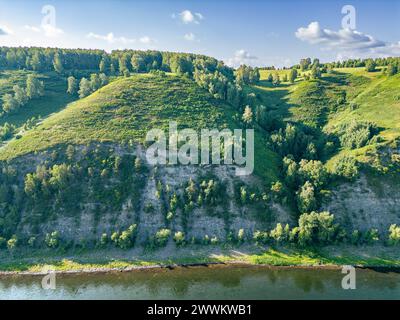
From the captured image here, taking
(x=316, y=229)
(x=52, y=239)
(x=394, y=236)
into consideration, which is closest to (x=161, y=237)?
(x=52, y=239)

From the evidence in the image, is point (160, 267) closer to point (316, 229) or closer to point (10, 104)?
point (316, 229)

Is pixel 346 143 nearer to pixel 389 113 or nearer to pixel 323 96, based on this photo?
pixel 389 113

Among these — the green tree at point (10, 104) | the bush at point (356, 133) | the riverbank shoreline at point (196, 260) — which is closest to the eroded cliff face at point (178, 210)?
the riverbank shoreline at point (196, 260)

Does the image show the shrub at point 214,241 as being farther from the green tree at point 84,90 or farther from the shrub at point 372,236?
the green tree at point 84,90

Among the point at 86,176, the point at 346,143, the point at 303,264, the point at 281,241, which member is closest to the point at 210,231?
the point at 281,241

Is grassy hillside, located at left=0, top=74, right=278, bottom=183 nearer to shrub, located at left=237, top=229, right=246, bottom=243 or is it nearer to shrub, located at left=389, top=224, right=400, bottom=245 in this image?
shrub, located at left=237, top=229, right=246, bottom=243

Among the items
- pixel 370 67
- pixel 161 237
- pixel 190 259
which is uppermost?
pixel 370 67
